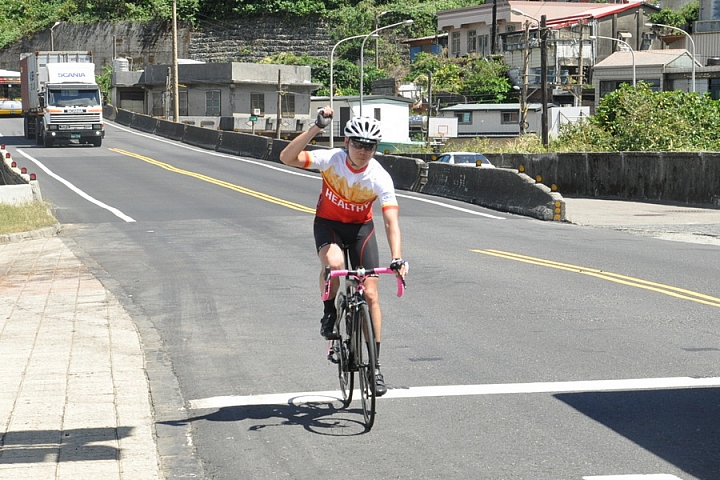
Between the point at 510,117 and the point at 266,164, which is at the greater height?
the point at 510,117

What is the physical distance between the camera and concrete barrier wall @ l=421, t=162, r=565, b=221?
2480cm

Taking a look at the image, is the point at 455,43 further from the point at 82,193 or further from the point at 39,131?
the point at 82,193

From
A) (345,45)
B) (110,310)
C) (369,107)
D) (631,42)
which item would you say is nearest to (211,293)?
(110,310)

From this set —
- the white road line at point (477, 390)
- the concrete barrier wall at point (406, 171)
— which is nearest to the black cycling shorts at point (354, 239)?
the white road line at point (477, 390)

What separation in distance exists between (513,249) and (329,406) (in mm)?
10337

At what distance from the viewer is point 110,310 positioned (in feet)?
39.2

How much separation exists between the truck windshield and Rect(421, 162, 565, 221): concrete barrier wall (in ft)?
84.2

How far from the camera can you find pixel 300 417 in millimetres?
7488

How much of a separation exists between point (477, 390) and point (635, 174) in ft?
79.8

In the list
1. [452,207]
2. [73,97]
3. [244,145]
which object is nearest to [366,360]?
[452,207]

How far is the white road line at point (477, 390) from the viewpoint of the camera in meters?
7.92

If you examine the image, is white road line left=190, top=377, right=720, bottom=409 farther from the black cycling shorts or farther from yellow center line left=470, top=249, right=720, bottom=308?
yellow center line left=470, top=249, right=720, bottom=308

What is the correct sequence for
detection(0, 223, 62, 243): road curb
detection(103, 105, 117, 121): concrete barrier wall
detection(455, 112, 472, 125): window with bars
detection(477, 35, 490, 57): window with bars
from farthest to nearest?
detection(477, 35, 490, 57): window with bars < detection(455, 112, 472, 125): window with bars < detection(103, 105, 117, 121): concrete barrier wall < detection(0, 223, 62, 243): road curb

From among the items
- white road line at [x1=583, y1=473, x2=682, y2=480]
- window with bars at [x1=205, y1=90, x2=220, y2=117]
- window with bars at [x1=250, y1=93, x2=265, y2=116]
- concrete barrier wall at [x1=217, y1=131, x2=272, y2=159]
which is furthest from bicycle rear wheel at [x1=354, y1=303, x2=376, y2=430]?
window with bars at [x1=205, y1=90, x2=220, y2=117]
